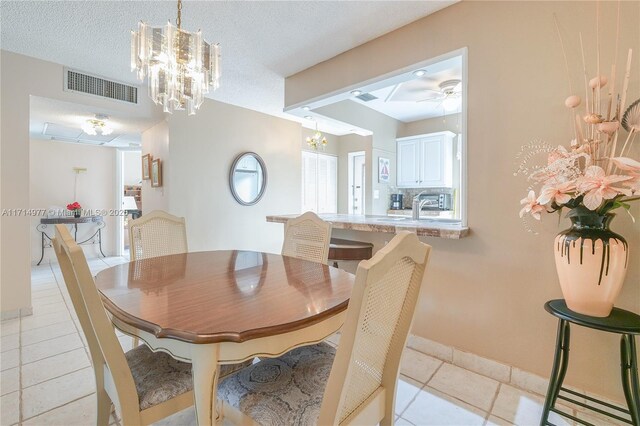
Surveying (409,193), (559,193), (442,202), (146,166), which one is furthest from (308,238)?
(409,193)

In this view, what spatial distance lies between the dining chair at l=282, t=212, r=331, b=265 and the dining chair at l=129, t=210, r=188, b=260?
2.91ft

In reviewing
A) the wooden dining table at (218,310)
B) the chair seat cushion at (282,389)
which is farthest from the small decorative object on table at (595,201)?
the chair seat cushion at (282,389)

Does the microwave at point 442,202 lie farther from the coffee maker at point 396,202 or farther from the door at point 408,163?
the coffee maker at point 396,202

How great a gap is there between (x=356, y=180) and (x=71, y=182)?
215 inches

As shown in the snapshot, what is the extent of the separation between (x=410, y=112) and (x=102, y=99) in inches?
162

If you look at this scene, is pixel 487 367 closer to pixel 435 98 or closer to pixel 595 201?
pixel 595 201

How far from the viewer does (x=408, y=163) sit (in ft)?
17.1

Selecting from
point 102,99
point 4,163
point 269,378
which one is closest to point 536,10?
point 269,378

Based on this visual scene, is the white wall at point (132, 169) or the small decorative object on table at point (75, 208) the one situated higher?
the white wall at point (132, 169)

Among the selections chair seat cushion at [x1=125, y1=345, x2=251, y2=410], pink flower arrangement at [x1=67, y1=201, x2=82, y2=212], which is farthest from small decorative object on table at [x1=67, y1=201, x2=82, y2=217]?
chair seat cushion at [x1=125, y1=345, x2=251, y2=410]

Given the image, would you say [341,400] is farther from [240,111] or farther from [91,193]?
[91,193]

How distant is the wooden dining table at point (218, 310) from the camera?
888 mm

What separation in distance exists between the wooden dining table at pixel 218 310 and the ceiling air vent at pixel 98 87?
8.25ft

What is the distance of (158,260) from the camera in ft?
6.29
